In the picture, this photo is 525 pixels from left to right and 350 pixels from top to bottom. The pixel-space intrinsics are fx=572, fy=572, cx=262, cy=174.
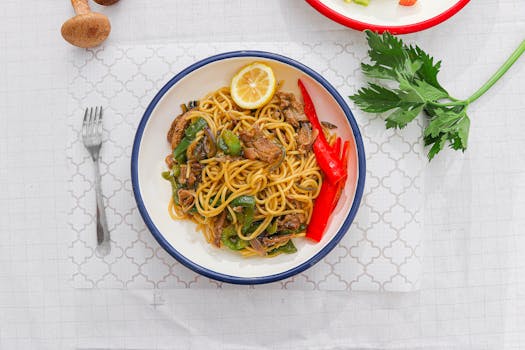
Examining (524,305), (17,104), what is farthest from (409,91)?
(17,104)

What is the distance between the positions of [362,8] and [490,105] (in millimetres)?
834

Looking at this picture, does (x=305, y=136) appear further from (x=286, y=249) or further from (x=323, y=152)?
(x=286, y=249)

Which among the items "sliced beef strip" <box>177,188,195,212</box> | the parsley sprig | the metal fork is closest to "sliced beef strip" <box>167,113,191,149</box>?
"sliced beef strip" <box>177,188,195,212</box>

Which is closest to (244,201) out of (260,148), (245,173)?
(245,173)

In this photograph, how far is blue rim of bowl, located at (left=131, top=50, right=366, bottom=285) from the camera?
8.54 ft

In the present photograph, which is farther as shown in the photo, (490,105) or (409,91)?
(490,105)

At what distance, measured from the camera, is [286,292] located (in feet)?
9.46

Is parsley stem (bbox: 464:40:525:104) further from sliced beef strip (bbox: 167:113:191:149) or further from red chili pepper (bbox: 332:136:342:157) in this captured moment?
sliced beef strip (bbox: 167:113:191:149)

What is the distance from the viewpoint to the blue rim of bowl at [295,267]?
2604 mm

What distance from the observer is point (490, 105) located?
9.71 ft

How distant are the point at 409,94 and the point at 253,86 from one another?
74 cm

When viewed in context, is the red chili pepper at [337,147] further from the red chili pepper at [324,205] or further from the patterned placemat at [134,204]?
the patterned placemat at [134,204]

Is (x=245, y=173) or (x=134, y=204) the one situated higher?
(x=245, y=173)

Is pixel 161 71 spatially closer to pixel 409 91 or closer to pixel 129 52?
pixel 129 52
